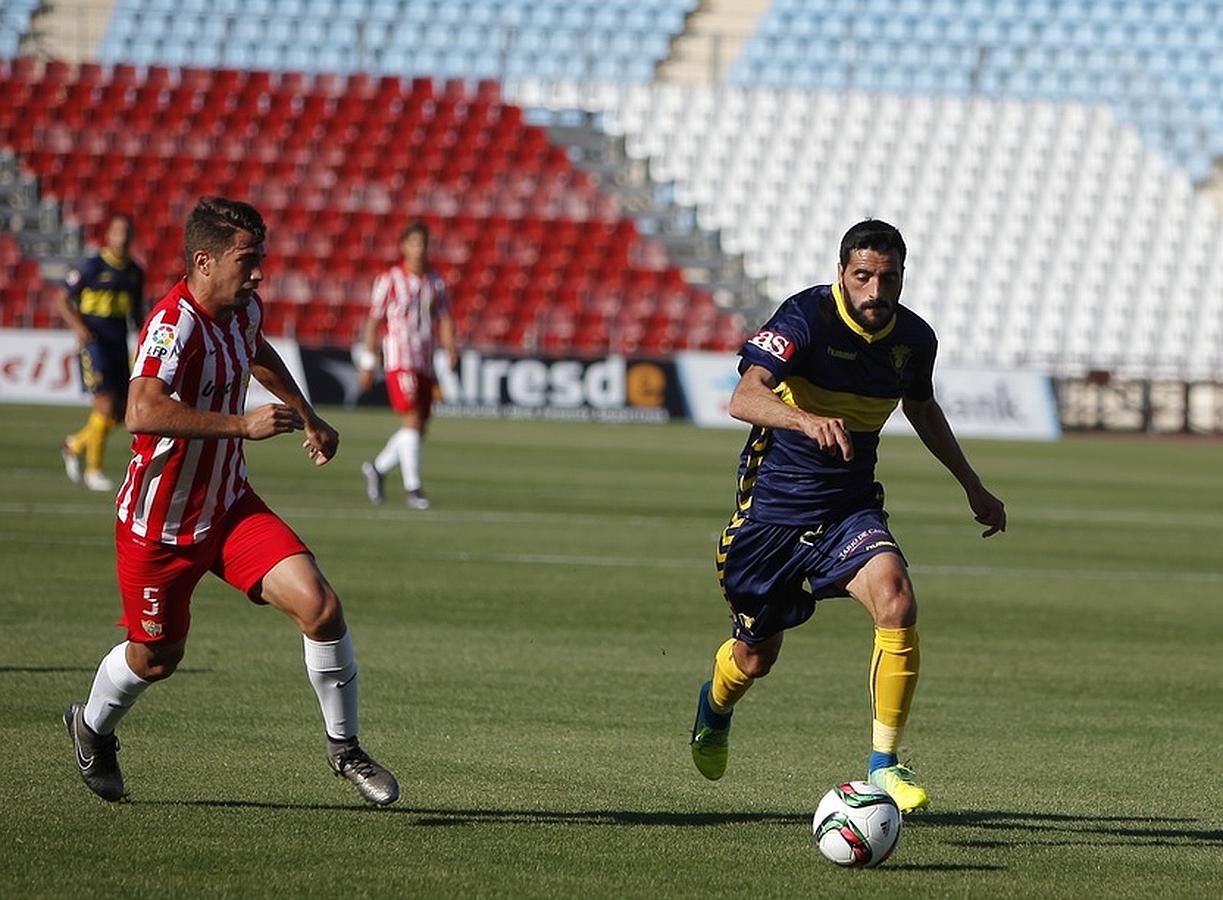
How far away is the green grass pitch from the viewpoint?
5.66 metres

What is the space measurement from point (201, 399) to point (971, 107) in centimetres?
3670

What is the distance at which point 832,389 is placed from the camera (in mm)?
6668

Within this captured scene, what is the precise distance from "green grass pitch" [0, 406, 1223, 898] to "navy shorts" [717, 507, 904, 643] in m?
0.65

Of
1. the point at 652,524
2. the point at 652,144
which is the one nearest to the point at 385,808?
the point at 652,524

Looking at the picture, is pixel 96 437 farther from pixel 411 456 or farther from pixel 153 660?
pixel 153 660

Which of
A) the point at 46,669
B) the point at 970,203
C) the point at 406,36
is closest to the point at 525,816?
the point at 46,669

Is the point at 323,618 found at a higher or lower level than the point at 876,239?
lower

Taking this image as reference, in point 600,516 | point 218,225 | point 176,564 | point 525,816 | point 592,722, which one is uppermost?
point 218,225

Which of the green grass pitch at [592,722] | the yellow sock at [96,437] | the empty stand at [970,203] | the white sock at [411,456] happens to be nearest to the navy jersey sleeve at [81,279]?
the yellow sock at [96,437]

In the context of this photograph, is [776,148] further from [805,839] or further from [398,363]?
[805,839]

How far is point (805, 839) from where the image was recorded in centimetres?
613

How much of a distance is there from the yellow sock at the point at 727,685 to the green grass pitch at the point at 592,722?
31 cm

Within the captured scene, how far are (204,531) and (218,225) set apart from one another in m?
0.97

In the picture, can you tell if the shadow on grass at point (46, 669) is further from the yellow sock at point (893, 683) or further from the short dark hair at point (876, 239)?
the short dark hair at point (876, 239)
